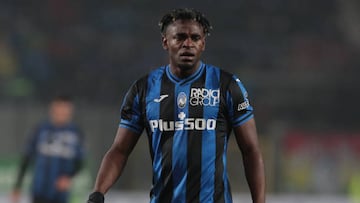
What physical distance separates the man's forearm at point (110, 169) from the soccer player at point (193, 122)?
6 cm

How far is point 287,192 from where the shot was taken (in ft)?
37.8

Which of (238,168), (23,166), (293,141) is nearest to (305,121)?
(293,141)

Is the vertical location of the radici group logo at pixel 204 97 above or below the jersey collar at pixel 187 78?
below

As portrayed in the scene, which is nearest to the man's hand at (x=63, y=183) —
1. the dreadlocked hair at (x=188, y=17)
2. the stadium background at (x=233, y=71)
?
the stadium background at (x=233, y=71)

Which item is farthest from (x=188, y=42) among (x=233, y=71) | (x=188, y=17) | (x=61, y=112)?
(x=233, y=71)

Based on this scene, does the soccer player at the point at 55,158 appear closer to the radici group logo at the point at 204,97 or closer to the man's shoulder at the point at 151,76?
the man's shoulder at the point at 151,76

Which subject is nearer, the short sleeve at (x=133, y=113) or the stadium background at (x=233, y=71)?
the short sleeve at (x=133, y=113)

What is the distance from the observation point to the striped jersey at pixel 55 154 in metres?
8.98

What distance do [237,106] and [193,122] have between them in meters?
0.20

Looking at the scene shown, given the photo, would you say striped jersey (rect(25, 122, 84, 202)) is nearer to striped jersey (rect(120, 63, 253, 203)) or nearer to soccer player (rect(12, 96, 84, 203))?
soccer player (rect(12, 96, 84, 203))

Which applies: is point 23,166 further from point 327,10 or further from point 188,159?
point 327,10

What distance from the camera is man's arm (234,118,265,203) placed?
12.1 ft

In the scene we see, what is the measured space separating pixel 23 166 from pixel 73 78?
3961mm

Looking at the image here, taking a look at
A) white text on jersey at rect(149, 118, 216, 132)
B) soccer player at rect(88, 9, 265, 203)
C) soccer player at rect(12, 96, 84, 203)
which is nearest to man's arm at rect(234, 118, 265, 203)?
soccer player at rect(88, 9, 265, 203)
